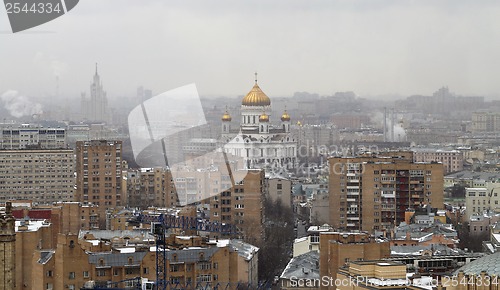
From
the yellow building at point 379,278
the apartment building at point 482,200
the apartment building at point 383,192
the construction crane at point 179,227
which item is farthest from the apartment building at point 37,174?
the yellow building at point 379,278

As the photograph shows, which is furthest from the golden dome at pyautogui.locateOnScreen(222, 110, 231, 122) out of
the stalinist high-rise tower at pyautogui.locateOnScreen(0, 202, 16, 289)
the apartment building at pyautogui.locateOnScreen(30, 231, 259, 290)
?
the stalinist high-rise tower at pyautogui.locateOnScreen(0, 202, 16, 289)

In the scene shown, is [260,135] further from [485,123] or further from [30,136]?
[30,136]

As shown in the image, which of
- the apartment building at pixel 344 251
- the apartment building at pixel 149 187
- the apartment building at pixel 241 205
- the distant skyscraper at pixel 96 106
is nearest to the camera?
the apartment building at pixel 344 251

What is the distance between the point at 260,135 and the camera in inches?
1674

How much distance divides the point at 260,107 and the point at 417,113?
5.10 meters

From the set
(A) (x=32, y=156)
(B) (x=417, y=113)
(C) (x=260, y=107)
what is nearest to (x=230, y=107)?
(C) (x=260, y=107)

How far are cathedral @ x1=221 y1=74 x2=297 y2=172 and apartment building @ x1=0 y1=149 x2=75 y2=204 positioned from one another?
1101 cm

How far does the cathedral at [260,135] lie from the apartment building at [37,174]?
36.1 ft

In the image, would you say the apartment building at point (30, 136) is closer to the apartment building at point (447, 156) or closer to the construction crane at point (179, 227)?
the apartment building at point (447, 156)

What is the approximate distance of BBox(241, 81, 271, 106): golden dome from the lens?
4110 centimetres

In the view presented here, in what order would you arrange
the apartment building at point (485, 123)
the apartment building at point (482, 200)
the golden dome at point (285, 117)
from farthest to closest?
the golden dome at point (285, 117) < the apartment building at point (485, 123) < the apartment building at point (482, 200)

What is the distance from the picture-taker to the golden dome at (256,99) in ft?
135

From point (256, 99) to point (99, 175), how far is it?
700 inches

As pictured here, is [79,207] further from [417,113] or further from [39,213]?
[417,113]
